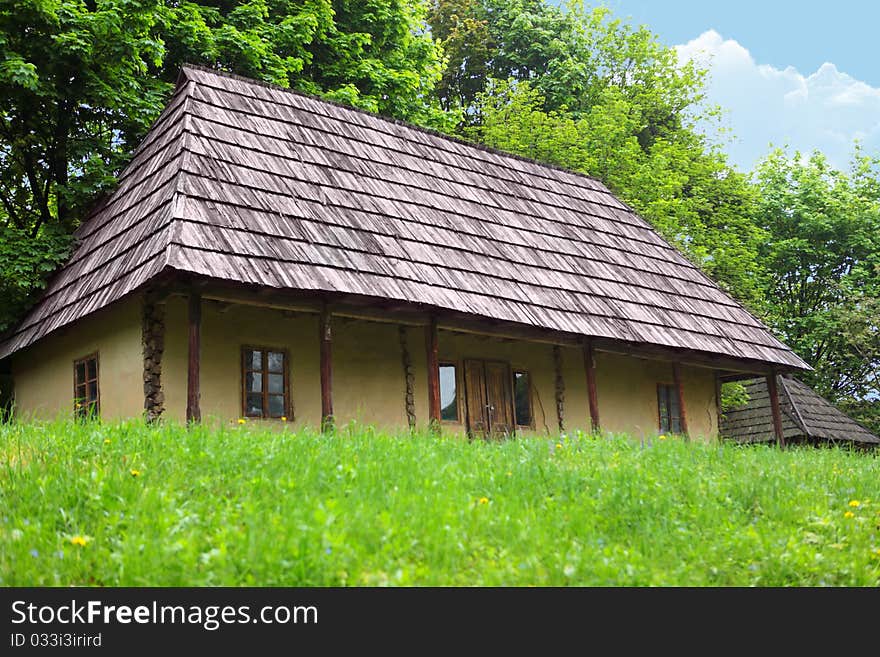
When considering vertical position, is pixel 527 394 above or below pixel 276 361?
below

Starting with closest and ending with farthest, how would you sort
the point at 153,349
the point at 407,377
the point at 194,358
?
the point at 194,358, the point at 153,349, the point at 407,377

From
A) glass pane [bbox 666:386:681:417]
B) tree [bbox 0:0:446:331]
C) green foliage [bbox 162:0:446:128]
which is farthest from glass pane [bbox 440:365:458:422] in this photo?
green foliage [bbox 162:0:446:128]

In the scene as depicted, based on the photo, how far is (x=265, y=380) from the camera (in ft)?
43.5

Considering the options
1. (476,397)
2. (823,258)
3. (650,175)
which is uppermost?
(650,175)

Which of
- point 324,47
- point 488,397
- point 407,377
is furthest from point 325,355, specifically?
point 324,47

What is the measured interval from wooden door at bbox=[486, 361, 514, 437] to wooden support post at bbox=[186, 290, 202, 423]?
568 centimetres

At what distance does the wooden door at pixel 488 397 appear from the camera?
1553 centimetres

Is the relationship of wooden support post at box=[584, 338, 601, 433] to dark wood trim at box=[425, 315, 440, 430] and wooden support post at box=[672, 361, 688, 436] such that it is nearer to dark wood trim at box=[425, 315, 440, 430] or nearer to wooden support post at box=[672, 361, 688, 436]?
wooden support post at box=[672, 361, 688, 436]

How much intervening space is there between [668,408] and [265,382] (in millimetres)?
8663

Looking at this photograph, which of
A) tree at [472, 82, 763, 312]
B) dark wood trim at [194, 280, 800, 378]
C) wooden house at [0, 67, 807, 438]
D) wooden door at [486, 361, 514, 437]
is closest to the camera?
dark wood trim at [194, 280, 800, 378]

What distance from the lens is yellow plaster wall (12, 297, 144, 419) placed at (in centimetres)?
1254

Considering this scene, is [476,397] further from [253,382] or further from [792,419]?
[792,419]
